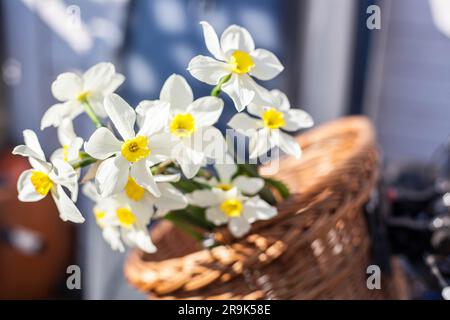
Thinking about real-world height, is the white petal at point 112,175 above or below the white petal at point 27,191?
above

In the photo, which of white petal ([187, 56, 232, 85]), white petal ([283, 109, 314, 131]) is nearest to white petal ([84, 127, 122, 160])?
white petal ([187, 56, 232, 85])

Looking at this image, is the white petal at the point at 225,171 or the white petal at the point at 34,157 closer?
the white petal at the point at 34,157

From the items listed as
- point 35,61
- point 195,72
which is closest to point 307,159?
point 195,72

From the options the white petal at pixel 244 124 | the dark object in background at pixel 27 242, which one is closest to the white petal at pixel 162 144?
the white petal at pixel 244 124

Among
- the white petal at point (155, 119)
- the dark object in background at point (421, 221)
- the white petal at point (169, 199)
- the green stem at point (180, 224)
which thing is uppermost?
the white petal at point (155, 119)

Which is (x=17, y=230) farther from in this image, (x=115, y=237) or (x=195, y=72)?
(x=195, y=72)

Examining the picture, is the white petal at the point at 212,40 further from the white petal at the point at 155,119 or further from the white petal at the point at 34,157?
the white petal at the point at 34,157
